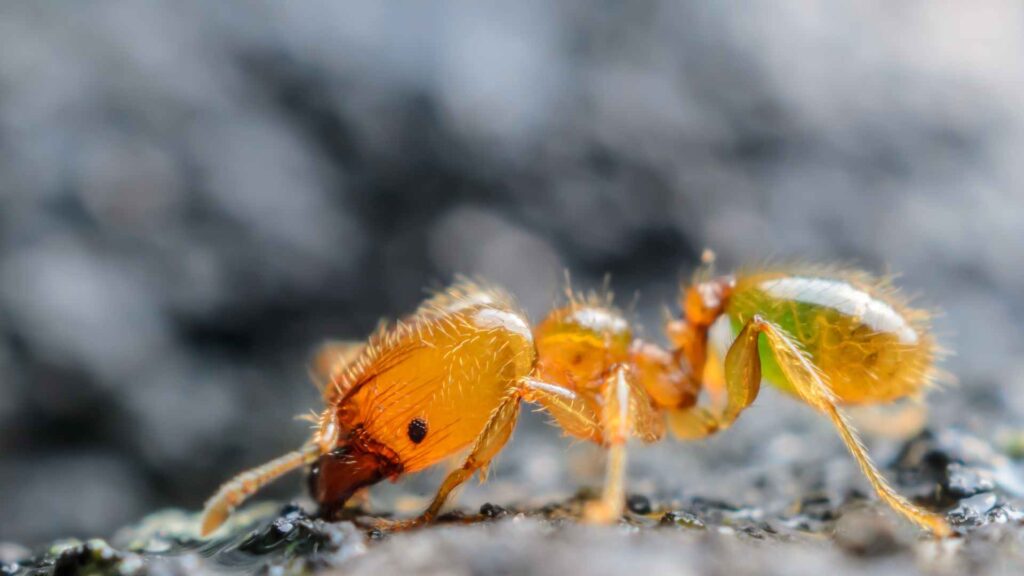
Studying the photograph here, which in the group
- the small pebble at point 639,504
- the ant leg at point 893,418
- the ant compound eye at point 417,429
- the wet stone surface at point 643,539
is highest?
the ant leg at point 893,418

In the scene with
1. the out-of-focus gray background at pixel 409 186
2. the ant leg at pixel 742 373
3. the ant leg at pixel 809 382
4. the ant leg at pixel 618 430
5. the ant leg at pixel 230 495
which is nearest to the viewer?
the ant leg at pixel 618 430

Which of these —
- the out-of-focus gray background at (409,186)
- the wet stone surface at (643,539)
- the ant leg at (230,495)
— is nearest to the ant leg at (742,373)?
the wet stone surface at (643,539)

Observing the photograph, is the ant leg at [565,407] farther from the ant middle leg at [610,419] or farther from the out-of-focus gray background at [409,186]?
the out-of-focus gray background at [409,186]

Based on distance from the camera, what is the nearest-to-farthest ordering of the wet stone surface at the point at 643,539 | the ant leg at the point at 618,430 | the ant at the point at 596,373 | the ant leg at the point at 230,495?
the wet stone surface at the point at 643,539 < the ant leg at the point at 618,430 < the ant leg at the point at 230,495 < the ant at the point at 596,373

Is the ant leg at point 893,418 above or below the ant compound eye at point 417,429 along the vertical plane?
above

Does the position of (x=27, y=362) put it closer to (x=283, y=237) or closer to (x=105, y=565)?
(x=283, y=237)

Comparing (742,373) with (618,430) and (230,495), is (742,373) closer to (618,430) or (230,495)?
(618,430)

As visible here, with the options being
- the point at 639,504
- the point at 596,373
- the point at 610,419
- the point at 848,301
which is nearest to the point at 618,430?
the point at 610,419

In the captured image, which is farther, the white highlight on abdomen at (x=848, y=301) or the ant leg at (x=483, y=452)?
the white highlight on abdomen at (x=848, y=301)
